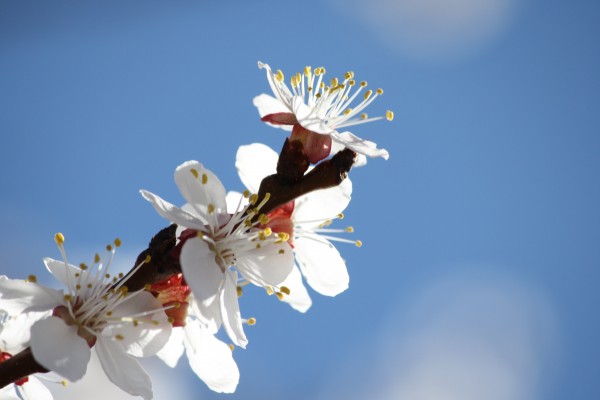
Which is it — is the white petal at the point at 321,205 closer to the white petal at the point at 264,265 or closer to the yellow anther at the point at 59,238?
the white petal at the point at 264,265

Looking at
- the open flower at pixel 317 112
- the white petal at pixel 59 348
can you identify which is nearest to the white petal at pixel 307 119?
the open flower at pixel 317 112

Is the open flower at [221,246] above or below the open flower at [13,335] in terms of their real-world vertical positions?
above

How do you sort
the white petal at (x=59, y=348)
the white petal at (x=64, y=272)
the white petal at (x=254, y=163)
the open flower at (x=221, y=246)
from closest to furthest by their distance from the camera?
the white petal at (x=59, y=348)
the open flower at (x=221, y=246)
the white petal at (x=64, y=272)
the white petal at (x=254, y=163)

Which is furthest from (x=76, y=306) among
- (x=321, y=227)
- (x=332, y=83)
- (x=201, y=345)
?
(x=332, y=83)

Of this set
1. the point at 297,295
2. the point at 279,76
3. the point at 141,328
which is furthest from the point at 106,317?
the point at 279,76

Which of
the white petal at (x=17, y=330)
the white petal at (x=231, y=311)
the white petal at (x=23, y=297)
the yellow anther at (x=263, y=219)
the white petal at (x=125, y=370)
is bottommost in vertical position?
the white petal at (x=125, y=370)

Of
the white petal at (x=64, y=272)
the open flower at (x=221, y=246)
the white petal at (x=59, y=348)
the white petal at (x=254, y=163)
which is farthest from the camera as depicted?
the white petal at (x=254, y=163)
